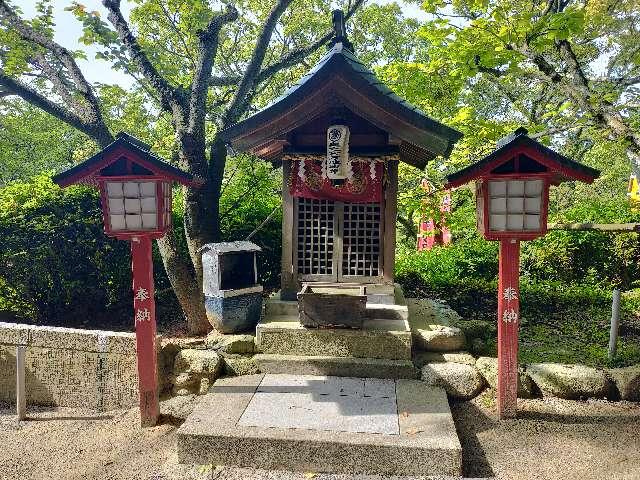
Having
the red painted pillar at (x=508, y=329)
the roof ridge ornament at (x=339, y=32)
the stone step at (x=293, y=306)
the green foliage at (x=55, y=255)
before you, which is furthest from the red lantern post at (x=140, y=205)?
the red painted pillar at (x=508, y=329)

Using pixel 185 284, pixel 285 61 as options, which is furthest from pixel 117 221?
pixel 285 61

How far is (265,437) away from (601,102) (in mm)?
8038

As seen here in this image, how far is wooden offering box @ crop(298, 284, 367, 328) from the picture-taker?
5.87 metres

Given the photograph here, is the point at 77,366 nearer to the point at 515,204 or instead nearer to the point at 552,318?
the point at 515,204

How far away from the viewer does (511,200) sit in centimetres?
480

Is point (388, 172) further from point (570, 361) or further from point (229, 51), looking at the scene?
point (229, 51)

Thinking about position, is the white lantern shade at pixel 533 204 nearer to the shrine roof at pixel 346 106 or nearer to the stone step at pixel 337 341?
the shrine roof at pixel 346 106

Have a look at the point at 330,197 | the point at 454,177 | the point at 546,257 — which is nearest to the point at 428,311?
the point at 330,197

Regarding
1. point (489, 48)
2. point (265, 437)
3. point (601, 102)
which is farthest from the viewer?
point (601, 102)

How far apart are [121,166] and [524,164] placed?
452 centimetres

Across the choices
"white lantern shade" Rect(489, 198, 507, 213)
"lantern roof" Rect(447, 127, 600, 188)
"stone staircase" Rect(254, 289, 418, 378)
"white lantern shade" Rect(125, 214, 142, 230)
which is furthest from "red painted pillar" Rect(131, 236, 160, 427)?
"white lantern shade" Rect(489, 198, 507, 213)

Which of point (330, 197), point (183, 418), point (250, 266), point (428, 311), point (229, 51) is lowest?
point (183, 418)

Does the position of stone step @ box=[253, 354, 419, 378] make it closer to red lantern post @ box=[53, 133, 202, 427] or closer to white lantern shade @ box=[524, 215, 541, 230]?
red lantern post @ box=[53, 133, 202, 427]

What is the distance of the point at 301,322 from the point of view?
6031mm
